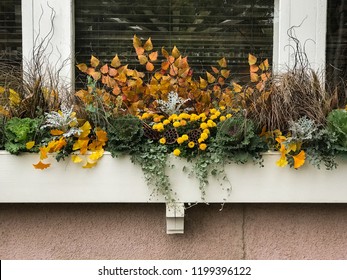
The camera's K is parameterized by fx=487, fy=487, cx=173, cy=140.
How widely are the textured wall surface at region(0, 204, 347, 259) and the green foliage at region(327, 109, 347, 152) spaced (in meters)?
0.38

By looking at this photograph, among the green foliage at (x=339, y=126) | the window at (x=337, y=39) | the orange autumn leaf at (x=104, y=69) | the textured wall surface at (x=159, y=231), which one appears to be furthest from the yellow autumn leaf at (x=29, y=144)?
the window at (x=337, y=39)

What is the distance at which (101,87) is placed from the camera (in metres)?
2.76

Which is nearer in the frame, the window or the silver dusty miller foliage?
the silver dusty miller foliage

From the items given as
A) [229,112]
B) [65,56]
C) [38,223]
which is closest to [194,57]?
[229,112]

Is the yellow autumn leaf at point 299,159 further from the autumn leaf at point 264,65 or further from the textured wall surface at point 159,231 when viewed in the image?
the autumn leaf at point 264,65

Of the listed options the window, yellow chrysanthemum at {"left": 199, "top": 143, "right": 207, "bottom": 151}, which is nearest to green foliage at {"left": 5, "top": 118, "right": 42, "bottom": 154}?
yellow chrysanthemum at {"left": 199, "top": 143, "right": 207, "bottom": 151}

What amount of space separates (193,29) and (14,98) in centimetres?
110

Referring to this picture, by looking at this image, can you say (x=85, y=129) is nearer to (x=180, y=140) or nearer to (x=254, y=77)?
(x=180, y=140)

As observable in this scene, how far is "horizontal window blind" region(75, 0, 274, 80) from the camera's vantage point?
111 inches

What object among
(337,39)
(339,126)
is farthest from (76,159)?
(337,39)

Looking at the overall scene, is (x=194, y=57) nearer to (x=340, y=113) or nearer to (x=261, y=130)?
(x=261, y=130)

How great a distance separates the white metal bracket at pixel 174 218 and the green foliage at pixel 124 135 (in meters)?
0.33

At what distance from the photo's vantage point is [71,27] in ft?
8.82

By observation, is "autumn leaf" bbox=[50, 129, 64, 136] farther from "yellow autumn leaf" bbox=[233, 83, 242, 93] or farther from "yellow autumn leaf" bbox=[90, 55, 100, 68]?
"yellow autumn leaf" bbox=[233, 83, 242, 93]
